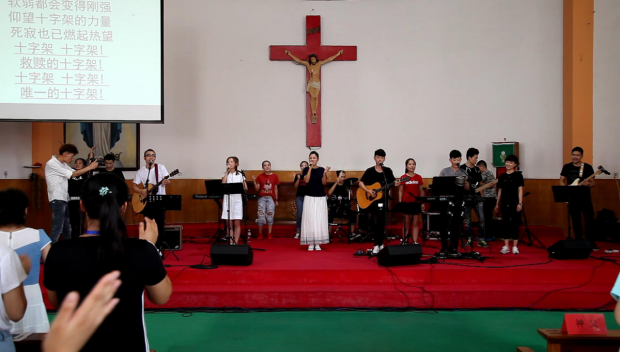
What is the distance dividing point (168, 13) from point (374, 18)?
176 inches

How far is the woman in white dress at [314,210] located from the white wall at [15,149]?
19.1 feet

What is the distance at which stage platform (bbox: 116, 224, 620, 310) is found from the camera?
15.6ft

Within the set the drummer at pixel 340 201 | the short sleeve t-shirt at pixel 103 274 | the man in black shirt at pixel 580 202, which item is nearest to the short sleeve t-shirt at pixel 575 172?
the man in black shirt at pixel 580 202

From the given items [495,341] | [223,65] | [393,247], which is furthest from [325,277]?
[223,65]

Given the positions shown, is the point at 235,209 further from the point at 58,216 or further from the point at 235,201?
the point at 58,216

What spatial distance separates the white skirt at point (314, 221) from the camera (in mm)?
6543

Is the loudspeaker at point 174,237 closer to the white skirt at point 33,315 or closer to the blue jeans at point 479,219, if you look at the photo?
the white skirt at point 33,315

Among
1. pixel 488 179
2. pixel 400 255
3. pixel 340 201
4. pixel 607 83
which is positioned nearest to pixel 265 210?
pixel 340 201

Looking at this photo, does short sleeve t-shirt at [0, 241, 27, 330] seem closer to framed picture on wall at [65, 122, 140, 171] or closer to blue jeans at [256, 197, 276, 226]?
blue jeans at [256, 197, 276, 226]

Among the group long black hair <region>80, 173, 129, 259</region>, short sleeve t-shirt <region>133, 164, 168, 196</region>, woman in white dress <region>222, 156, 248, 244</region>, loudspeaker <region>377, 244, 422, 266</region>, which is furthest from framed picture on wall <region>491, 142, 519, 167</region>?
long black hair <region>80, 173, 129, 259</region>

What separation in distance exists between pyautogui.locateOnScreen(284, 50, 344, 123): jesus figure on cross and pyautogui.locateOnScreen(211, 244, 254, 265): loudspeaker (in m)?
4.51

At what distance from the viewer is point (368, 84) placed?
30.3 ft

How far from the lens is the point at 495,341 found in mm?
3748

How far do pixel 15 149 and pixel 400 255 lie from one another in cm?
773
